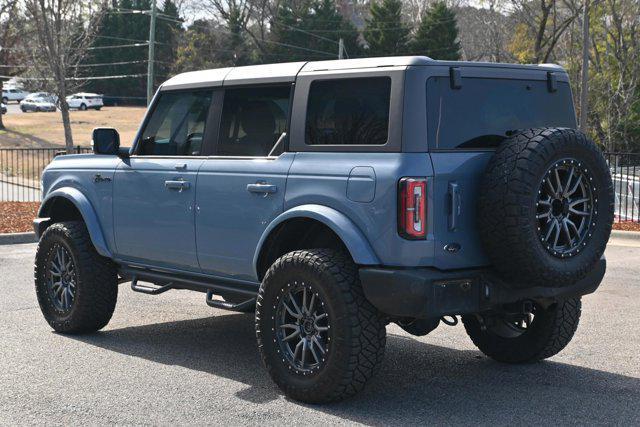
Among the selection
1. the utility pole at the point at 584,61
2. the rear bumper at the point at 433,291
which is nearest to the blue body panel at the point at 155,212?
the rear bumper at the point at 433,291

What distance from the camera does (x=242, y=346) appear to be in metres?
7.52

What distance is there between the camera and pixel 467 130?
579 centimetres

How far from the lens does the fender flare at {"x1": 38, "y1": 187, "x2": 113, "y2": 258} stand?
764cm

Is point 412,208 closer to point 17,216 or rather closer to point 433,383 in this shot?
point 433,383

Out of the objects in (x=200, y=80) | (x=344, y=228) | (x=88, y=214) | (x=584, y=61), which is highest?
(x=584, y=61)

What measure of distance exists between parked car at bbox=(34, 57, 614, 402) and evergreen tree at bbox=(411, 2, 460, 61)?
56672mm

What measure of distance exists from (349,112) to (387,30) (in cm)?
6071

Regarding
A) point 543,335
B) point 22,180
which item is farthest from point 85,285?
point 22,180

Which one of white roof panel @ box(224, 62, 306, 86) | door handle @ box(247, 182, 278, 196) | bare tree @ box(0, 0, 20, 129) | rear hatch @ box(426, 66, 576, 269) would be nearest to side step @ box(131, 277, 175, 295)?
door handle @ box(247, 182, 278, 196)

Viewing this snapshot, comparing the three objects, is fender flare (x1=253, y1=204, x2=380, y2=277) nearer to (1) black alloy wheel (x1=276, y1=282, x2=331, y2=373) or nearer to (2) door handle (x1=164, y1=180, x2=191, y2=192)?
(1) black alloy wheel (x1=276, y1=282, x2=331, y2=373)

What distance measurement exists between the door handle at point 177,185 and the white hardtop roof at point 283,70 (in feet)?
2.45

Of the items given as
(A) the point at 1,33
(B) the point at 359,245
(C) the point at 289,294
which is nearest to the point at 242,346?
(C) the point at 289,294

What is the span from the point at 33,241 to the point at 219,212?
9.21 metres

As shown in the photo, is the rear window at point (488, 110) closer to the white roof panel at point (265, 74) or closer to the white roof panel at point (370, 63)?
the white roof panel at point (370, 63)
